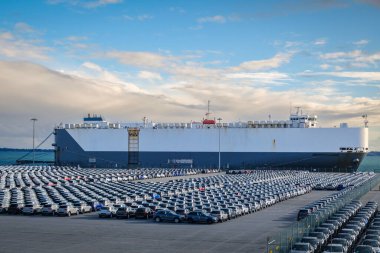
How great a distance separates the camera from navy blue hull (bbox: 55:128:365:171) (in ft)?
321

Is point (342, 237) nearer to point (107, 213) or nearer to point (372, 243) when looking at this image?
point (372, 243)

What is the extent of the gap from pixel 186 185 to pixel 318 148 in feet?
149

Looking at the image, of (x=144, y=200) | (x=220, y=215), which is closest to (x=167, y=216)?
(x=220, y=215)

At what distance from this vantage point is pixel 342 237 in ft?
75.9

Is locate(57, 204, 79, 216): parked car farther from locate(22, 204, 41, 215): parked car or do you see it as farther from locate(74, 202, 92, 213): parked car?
locate(22, 204, 41, 215): parked car

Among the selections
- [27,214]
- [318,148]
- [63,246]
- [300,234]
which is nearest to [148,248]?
[63,246]

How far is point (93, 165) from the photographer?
110 meters

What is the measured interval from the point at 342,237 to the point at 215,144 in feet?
266

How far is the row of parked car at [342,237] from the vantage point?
2053 cm

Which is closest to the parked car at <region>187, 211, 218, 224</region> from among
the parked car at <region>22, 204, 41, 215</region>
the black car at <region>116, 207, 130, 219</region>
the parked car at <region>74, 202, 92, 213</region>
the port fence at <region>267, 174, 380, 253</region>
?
the black car at <region>116, 207, 130, 219</region>

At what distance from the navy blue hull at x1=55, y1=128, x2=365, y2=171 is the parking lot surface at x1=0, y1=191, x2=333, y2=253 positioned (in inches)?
2542

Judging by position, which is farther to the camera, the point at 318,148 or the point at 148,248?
the point at 318,148

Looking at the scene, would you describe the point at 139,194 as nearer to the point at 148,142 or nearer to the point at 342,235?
the point at 342,235

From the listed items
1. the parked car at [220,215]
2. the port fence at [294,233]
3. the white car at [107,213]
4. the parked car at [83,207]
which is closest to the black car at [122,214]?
the white car at [107,213]
